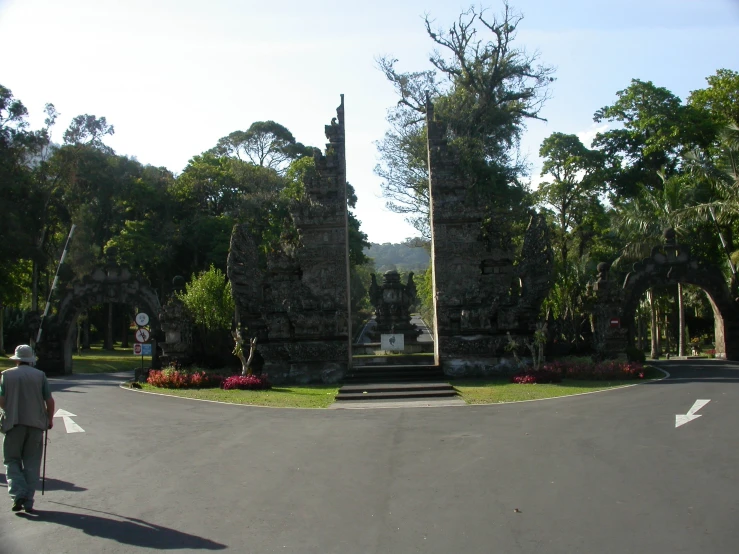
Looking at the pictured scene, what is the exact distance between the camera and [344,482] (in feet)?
30.4

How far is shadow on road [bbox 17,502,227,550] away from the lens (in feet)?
22.4

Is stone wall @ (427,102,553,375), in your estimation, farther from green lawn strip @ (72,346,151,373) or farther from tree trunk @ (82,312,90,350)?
tree trunk @ (82,312,90,350)

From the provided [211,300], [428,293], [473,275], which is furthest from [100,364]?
[473,275]

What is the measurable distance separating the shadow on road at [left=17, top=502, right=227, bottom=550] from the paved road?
24 mm

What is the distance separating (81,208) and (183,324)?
24.3 metres

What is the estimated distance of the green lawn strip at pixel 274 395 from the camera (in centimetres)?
1834

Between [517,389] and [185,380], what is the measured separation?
1119 cm

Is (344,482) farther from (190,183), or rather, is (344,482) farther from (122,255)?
(190,183)

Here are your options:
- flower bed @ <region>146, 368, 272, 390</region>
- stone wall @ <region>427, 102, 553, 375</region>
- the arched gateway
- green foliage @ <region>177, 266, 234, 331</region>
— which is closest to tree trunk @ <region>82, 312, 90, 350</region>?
green foliage @ <region>177, 266, 234, 331</region>

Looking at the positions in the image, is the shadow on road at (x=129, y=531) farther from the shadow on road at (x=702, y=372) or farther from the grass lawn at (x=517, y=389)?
the shadow on road at (x=702, y=372)

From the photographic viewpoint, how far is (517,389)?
65.5 ft

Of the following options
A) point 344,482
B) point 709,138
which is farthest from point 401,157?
point 344,482

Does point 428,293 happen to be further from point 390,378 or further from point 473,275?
point 390,378

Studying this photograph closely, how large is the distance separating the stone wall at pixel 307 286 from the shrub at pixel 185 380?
2.12m
